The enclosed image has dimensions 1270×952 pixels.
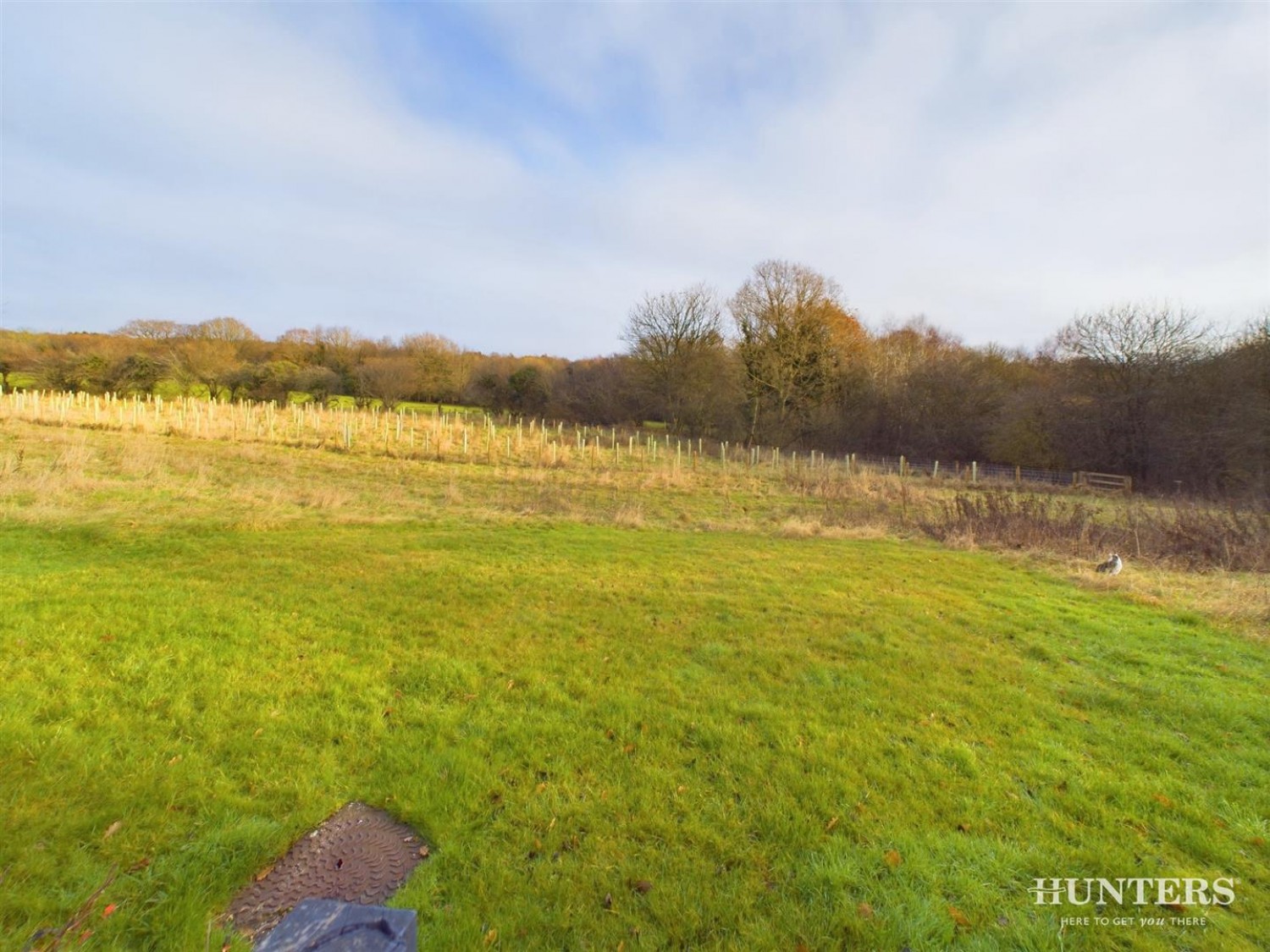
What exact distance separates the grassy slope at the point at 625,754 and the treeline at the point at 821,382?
A: 23.3 m

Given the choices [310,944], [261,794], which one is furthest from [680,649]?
[310,944]

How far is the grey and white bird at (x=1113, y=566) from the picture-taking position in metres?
9.11

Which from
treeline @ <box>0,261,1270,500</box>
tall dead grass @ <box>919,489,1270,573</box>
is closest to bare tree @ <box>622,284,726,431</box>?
treeline @ <box>0,261,1270,500</box>

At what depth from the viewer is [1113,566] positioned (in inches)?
362

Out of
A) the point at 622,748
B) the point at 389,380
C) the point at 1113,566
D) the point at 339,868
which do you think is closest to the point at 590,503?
the point at 1113,566

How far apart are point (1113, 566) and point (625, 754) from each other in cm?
969

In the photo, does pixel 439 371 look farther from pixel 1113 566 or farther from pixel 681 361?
pixel 1113 566

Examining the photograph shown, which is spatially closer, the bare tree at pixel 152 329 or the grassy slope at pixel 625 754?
the grassy slope at pixel 625 754

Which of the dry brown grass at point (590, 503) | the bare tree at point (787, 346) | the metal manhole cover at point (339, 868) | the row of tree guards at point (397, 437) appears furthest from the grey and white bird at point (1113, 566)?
the bare tree at point (787, 346)

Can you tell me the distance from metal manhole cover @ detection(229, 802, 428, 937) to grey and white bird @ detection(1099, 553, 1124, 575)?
10841 millimetres

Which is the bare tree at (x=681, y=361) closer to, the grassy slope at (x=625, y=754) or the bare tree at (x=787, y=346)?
the bare tree at (x=787, y=346)

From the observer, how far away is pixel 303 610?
18.5 feet

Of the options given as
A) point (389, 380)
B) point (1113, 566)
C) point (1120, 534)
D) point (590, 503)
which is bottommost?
point (590, 503)

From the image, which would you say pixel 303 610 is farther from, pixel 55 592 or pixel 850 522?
pixel 850 522
